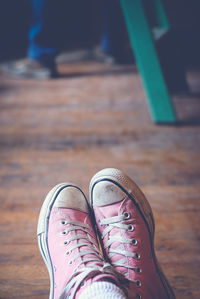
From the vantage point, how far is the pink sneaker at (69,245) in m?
0.57

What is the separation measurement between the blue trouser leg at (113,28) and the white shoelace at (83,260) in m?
1.78

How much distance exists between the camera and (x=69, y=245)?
664mm

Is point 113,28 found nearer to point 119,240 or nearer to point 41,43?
point 41,43

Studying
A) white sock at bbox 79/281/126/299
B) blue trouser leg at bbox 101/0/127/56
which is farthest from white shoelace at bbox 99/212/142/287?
blue trouser leg at bbox 101/0/127/56

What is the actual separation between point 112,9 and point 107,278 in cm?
196

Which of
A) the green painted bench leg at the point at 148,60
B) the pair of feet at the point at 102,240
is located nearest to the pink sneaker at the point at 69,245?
the pair of feet at the point at 102,240

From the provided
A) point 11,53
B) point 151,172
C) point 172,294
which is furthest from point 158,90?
point 11,53

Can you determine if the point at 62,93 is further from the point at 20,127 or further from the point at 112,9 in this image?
the point at 112,9

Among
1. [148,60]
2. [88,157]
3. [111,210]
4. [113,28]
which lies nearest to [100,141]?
[88,157]

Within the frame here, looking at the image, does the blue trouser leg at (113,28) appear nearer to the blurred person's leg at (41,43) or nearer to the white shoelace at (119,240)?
the blurred person's leg at (41,43)

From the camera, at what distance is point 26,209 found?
0.89 metres

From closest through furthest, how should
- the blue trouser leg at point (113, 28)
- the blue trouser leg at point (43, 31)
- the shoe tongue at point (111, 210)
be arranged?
the shoe tongue at point (111, 210) → the blue trouser leg at point (43, 31) → the blue trouser leg at point (113, 28)

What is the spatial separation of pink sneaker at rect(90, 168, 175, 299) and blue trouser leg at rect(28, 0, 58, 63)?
1303 mm

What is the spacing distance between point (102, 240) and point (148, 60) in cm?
87
